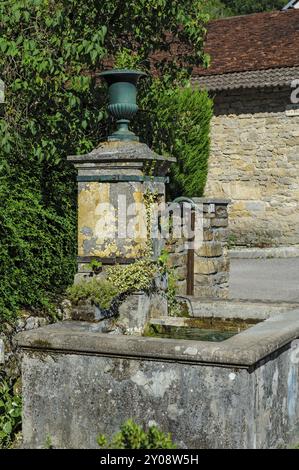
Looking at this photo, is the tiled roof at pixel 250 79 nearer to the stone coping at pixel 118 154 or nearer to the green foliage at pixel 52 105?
the green foliage at pixel 52 105

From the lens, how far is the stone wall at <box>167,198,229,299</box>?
344 inches

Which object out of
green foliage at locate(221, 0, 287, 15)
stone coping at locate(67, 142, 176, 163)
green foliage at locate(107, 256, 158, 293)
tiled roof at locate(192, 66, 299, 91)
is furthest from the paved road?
green foliage at locate(221, 0, 287, 15)

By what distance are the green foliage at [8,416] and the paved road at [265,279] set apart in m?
5.12

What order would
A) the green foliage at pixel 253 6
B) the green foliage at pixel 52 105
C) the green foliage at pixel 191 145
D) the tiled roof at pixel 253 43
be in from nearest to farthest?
the green foliage at pixel 52 105
the green foliage at pixel 191 145
the tiled roof at pixel 253 43
the green foliage at pixel 253 6

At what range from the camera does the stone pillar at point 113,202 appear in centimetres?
602

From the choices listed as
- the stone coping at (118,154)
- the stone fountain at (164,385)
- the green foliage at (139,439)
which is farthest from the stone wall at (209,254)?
the green foliage at (139,439)

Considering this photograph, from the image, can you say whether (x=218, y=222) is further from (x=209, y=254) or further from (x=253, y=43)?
(x=253, y=43)

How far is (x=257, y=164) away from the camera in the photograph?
1694cm

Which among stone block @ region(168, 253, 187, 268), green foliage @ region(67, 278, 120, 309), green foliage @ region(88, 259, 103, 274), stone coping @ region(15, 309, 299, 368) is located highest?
stone block @ region(168, 253, 187, 268)

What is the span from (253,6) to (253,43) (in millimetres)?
16416

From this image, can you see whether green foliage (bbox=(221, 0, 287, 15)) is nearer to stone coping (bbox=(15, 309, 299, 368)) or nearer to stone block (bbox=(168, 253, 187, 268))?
stone block (bbox=(168, 253, 187, 268))

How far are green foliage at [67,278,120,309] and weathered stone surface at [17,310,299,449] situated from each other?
0.52 meters

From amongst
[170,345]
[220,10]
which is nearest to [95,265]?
[170,345]

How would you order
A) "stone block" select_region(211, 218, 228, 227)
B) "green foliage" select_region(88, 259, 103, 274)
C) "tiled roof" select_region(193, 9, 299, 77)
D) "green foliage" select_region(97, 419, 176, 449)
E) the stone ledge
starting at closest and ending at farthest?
"green foliage" select_region(97, 419, 176, 449), "green foliage" select_region(88, 259, 103, 274), "stone block" select_region(211, 218, 228, 227), the stone ledge, "tiled roof" select_region(193, 9, 299, 77)
